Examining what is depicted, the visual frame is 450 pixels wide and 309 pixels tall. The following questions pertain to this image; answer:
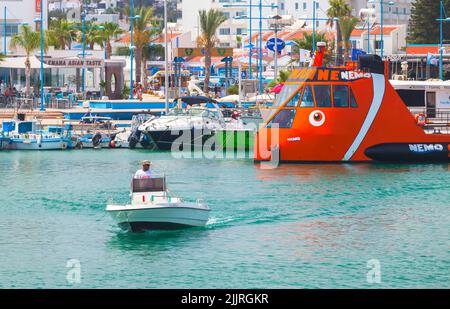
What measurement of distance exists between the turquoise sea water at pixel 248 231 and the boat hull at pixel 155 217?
0.37m

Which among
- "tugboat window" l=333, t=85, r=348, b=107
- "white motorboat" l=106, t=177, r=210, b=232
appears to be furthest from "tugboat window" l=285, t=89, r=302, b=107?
"white motorboat" l=106, t=177, r=210, b=232

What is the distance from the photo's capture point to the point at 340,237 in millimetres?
38875

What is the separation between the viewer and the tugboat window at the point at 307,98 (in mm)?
56219

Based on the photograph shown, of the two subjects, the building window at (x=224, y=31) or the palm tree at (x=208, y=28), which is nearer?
the palm tree at (x=208, y=28)

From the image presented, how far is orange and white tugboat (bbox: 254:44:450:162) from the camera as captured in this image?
A: 185 ft

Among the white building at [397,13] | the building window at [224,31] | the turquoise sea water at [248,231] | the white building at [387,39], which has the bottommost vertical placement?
the turquoise sea water at [248,231]

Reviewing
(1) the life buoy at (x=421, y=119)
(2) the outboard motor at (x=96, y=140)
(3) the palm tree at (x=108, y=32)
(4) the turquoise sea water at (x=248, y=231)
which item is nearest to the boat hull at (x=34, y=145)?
(2) the outboard motor at (x=96, y=140)

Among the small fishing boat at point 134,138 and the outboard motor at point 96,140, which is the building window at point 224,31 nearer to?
the small fishing boat at point 134,138

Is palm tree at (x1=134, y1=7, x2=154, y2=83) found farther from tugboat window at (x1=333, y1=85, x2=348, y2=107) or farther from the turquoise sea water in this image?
tugboat window at (x1=333, y1=85, x2=348, y2=107)

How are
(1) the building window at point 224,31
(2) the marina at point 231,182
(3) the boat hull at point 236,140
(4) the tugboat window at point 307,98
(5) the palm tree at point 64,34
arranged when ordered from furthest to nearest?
(1) the building window at point 224,31
(5) the palm tree at point 64,34
(3) the boat hull at point 236,140
(4) the tugboat window at point 307,98
(2) the marina at point 231,182

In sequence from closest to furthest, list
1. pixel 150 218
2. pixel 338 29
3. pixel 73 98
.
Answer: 1. pixel 150 218
2. pixel 73 98
3. pixel 338 29

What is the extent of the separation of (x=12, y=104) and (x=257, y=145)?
32890 millimetres
